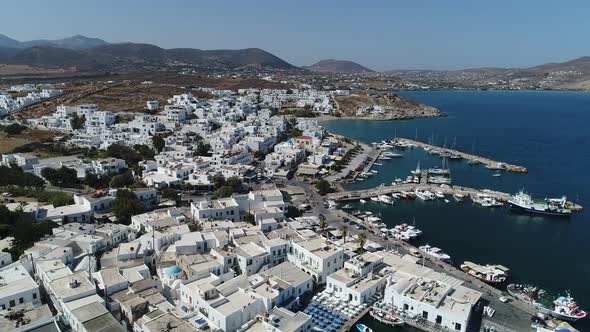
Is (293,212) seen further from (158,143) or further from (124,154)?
(158,143)

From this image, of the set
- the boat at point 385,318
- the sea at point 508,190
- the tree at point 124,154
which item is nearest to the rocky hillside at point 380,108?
the sea at point 508,190

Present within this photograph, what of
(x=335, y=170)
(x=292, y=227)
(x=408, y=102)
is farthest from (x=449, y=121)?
(x=292, y=227)

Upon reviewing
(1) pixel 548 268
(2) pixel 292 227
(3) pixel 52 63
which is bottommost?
(1) pixel 548 268

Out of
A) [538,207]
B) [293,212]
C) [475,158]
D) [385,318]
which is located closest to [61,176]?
[293,212]

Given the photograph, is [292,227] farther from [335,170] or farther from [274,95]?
[274,95]

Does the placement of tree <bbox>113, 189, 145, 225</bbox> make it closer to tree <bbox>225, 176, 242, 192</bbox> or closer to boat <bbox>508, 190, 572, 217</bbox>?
tree <bbox>225, 176, 242, 192</bbox>

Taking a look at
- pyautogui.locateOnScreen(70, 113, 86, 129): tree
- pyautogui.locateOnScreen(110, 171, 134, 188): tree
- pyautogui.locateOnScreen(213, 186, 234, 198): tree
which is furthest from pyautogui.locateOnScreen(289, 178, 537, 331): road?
pyautogui.locateOnScreen(70, 113, 86, 129): tree
